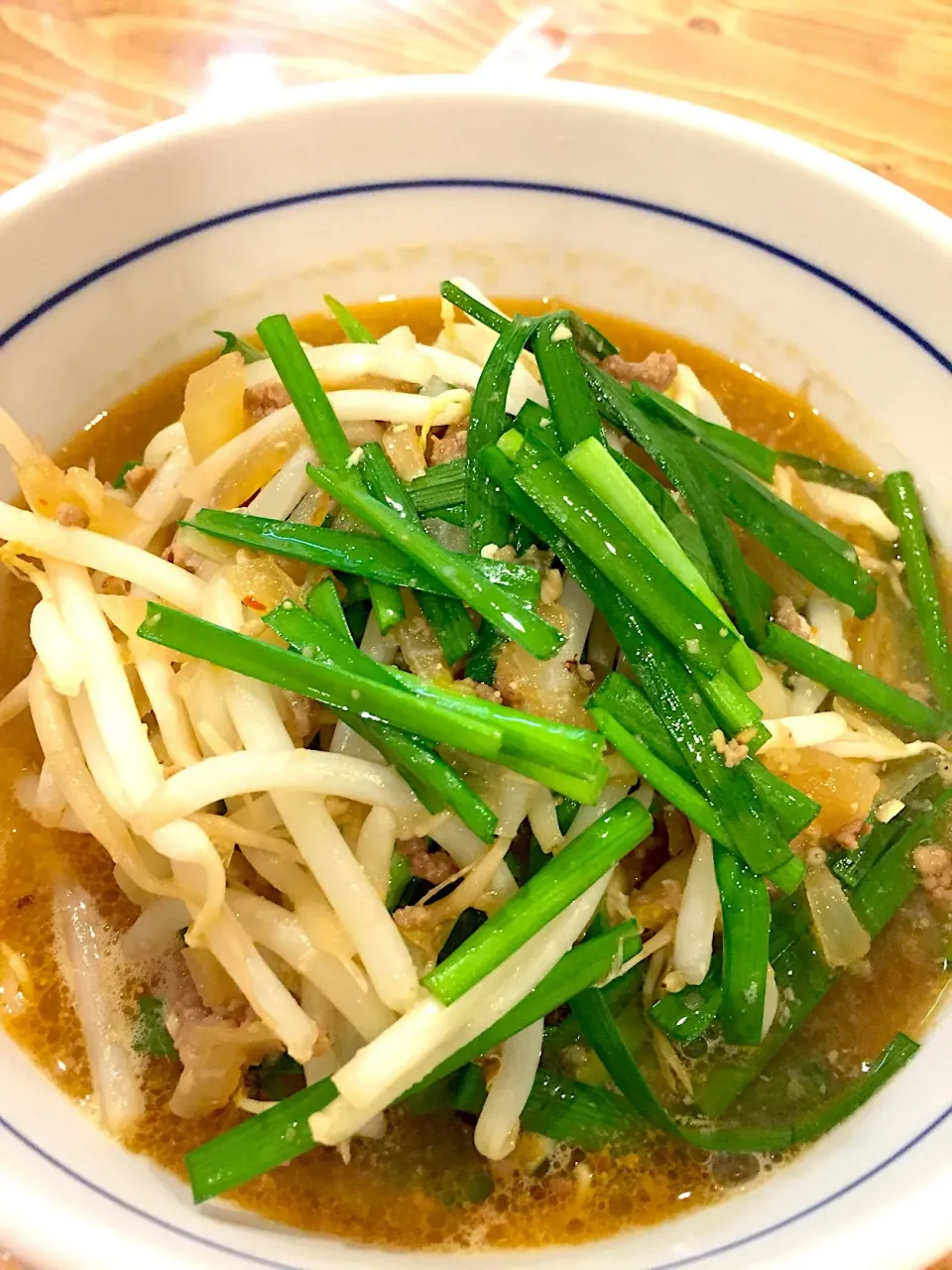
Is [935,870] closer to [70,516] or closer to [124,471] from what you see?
[70,516]

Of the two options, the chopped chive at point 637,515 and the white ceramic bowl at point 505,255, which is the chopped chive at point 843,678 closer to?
the chopped chive at point 637,515

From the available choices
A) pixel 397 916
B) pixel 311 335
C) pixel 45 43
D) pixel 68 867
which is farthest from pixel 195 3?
pixel 397 916

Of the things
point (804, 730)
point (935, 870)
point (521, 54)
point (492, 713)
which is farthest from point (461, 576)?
point (521, 54)

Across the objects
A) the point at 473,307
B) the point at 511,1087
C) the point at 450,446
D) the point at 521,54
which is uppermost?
the point at 521,54

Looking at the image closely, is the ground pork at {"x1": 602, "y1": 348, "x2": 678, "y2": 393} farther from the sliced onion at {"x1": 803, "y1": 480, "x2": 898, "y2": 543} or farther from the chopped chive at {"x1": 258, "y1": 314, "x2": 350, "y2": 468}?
the chopped chive at {"x1": 258, "y1": 314, "x2": 350, "y2": 468}

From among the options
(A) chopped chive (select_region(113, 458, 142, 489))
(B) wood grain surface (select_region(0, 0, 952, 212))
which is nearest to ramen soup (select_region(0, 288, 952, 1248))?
(A) chopped chive (select_region(113, 458, 142, 489))

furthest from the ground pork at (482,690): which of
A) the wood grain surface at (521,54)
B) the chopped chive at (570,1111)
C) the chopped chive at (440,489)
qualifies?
the wood grain surface at (521,54)
